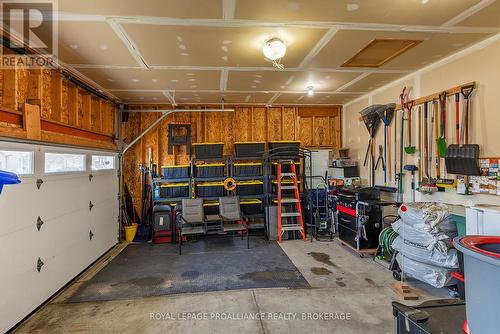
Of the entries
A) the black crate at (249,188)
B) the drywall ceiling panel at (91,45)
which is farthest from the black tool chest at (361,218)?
the drywall ceiling panel at (91,45)

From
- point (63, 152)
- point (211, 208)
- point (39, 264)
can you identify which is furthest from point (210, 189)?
point (39, 264)

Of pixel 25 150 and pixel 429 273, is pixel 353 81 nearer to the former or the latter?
pixel 429 273

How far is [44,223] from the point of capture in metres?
3.07

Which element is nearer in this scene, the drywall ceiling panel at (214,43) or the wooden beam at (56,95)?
the drywall ceiling panel at (214,43)

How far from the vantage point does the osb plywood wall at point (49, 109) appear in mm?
2715

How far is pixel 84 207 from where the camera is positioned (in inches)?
158

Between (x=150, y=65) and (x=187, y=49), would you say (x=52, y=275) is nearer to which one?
(x=150, y=65)

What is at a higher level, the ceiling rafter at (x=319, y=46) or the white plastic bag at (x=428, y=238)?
the ceiling rafter at (x=319, y=46)

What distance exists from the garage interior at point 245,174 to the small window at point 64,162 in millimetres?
27

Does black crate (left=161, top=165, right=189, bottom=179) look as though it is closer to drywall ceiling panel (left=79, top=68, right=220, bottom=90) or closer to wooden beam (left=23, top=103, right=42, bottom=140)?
drywall ceiling panel (left=79, top=68, right=220, bottom=90)

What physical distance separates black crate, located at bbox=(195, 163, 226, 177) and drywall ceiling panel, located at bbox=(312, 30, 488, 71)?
9.53 ft

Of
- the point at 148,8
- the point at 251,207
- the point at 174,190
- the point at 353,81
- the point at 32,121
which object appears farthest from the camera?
the point at 251,207

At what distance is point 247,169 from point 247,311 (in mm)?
3394

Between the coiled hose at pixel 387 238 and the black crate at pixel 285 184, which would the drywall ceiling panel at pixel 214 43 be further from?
the black crate at pixel 285 184
